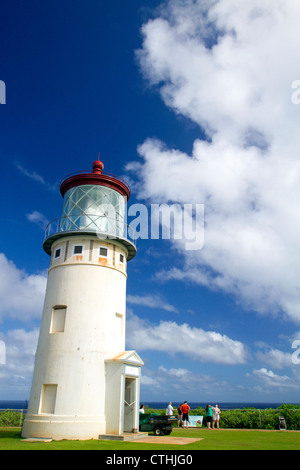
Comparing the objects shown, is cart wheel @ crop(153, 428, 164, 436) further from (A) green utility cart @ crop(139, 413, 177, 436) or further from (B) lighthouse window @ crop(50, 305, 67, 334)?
(B) lighthouse window @ crop(50, 305, 67, 334)

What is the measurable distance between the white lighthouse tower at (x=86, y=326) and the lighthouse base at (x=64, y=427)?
0.04 meters

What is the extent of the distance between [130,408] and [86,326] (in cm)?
463

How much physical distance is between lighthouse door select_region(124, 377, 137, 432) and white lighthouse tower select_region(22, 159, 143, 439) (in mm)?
43

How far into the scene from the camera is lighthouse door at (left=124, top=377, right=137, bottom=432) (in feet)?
57.4

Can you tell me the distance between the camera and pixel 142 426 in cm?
1902

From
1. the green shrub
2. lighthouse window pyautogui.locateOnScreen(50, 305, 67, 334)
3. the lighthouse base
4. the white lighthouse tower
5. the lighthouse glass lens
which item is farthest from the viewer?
the green shrub

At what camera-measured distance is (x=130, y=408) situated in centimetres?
1767

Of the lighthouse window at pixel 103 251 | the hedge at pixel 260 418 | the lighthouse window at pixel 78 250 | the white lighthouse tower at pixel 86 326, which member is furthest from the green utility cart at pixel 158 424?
the lighthouse window at pixel 78 250

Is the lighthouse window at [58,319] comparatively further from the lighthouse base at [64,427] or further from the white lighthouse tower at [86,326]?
the lighthouse base at [64,427]

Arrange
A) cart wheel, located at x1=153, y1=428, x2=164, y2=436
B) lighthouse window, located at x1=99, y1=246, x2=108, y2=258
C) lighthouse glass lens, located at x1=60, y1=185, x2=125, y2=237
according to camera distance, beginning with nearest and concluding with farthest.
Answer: cart wheel, located at x1=153, y1=428, x2=164, y2=436, lighthouse window, located at x1=99, y1=246, x2=108, y2=258, lighthouse glass lens, located at x1=60, y1=185, x2=125, y2=237

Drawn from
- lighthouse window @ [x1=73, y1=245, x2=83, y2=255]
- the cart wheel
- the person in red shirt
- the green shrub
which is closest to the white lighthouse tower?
lighthouse window @ [x1=73, y1=245, x2=83, y2=255]

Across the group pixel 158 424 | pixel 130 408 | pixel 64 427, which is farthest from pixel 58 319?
pixel 158 424

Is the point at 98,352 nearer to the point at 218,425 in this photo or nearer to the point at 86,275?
the point at 86,275

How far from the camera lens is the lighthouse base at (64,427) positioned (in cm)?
1518
